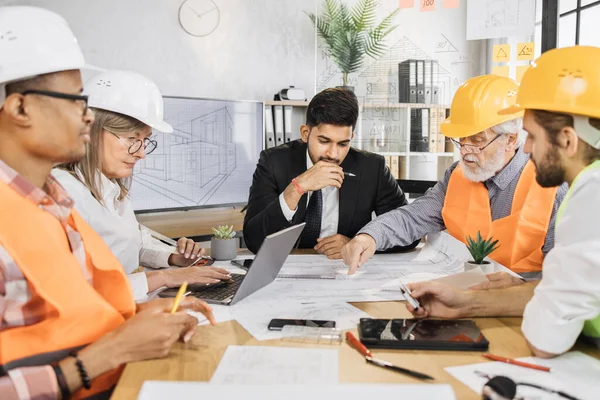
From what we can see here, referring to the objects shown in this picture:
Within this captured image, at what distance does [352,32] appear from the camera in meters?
3.83

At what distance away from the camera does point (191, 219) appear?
3945 mm

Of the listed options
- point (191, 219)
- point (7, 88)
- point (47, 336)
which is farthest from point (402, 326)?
point (191, 219)

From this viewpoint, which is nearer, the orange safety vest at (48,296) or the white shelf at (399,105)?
the orange safety vest at (48,296)

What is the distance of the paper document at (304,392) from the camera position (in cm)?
87

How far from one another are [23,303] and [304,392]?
560mm

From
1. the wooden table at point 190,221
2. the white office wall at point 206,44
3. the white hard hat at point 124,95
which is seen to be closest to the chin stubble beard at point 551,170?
the white hard hat at point 124,95

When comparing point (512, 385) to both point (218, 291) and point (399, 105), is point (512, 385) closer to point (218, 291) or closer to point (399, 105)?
point (218, 291)

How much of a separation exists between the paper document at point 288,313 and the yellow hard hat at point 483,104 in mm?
1008

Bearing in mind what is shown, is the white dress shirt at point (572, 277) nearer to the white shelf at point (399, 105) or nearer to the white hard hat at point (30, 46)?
the white hard hat at point (30, 46)

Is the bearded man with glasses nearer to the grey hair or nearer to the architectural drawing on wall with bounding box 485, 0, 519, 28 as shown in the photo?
the grey hair

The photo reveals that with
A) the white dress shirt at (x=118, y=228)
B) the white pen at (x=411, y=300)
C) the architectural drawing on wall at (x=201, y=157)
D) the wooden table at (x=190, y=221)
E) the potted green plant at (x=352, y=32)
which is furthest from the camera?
the architectural drawing on wall at (x=201, y=157)

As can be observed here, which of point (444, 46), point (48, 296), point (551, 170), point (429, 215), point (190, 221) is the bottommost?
point (190, 221)

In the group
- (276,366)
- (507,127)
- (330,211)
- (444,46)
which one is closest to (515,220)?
(507,127)

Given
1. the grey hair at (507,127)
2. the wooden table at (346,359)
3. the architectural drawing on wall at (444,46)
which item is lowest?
the wooden table at (346,359)
